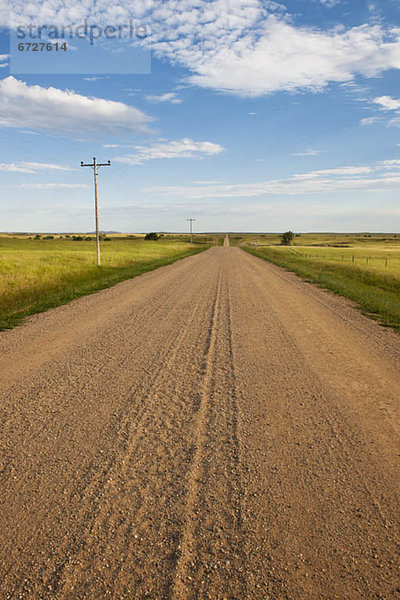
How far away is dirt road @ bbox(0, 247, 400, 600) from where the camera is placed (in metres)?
2.34

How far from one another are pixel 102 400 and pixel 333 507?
2920mm

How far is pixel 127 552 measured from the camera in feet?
8.11

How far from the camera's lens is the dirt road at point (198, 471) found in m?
2.34

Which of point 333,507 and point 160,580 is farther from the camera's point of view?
point 333,507

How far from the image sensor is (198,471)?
10.9ft

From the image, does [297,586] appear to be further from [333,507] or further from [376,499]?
[376,499]

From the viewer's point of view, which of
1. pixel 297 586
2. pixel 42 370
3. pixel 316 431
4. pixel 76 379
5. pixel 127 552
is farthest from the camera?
pixel 42 370

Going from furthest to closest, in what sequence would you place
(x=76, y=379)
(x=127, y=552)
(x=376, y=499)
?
(x=76, y=379), (x=376, y=499), (x=127, y=552)

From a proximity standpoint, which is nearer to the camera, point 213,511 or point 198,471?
point 213,511

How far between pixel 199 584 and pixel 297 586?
23.5 inches

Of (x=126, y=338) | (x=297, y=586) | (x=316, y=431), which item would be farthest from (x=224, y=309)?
(x=297, y=586)

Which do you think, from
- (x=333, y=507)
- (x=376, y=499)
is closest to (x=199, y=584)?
(x=333, y=507)

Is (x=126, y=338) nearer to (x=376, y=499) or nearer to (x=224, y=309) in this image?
(x=224, y=309)

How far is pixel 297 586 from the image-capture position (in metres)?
2.26
